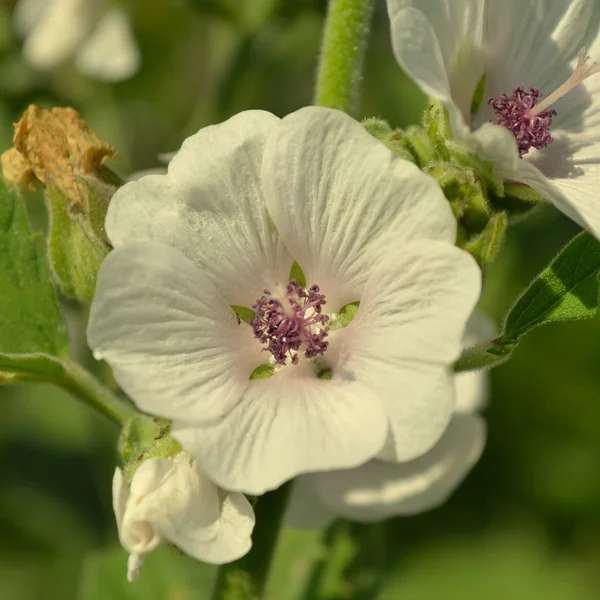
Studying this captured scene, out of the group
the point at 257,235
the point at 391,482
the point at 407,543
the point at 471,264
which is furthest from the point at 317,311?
the point at 407,543

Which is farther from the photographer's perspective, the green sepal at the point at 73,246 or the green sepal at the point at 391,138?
the green sepal at the point at 73,246

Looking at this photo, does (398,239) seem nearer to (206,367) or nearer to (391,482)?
(206,367)

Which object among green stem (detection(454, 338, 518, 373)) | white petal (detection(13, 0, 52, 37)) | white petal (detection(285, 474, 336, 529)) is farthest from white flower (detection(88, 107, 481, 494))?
white petal (detection(13, 0, 52, 37))

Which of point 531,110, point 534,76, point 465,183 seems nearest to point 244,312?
point 465,183

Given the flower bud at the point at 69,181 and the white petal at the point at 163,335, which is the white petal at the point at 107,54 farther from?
the white petal at the point at 163,335

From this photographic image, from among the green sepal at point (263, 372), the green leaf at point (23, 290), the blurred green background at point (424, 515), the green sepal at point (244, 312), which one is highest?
the green sepal at point (244, 312)

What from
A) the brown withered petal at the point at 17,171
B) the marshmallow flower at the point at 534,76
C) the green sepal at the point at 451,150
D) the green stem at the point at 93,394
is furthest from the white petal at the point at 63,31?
the green sepal at the point at 451,150
